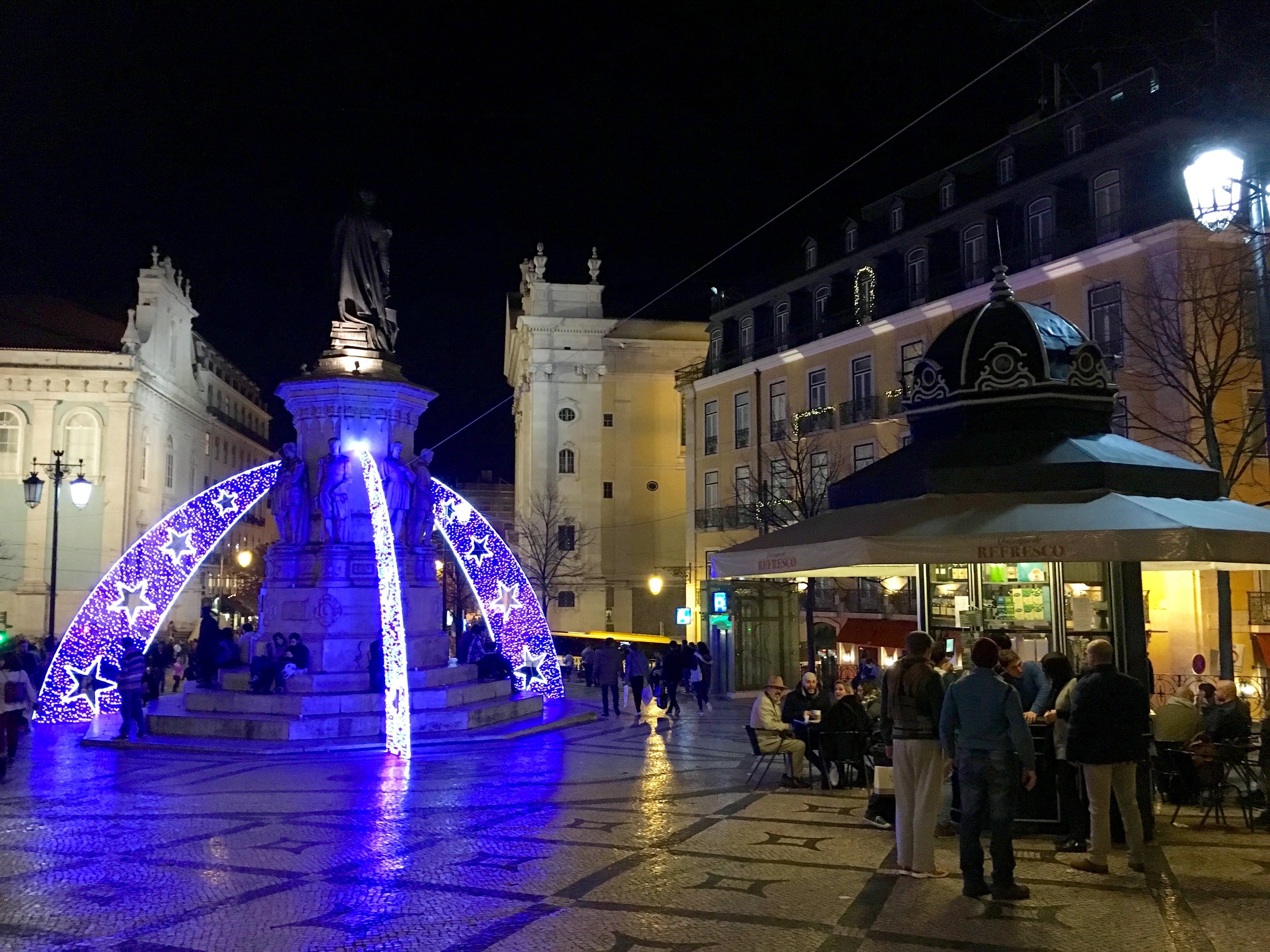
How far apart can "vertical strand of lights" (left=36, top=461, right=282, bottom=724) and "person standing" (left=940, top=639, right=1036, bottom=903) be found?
49.5 feet

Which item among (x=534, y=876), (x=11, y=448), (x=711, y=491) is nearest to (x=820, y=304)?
(x=711, y=491)

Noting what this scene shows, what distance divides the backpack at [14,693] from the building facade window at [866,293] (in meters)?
26.3

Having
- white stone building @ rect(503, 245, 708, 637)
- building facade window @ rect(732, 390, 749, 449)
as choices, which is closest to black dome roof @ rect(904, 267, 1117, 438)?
building facade window @ rect(732, 390, 749, 449)

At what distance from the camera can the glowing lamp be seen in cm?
987

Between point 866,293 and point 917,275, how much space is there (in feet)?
6.94

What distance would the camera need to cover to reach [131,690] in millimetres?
16359

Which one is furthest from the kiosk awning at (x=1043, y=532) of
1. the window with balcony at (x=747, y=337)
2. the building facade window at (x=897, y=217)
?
the window with balcony at (x=747, y=337)

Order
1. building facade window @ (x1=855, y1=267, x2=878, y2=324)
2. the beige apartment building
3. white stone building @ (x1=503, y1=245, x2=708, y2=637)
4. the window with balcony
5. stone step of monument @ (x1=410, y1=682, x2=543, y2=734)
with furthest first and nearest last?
white stone building @ (x1=503, y1=245, x2=708, y2=637)
the window with balcony
building facade window @ (x1=855, y1=267, x2=878, y2=324)
the beige apartment building
stone step of monument @ (x1=410, y1=682, x2=543, y2=734)

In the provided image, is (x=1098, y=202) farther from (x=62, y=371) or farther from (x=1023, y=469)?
(x=62, y=371)

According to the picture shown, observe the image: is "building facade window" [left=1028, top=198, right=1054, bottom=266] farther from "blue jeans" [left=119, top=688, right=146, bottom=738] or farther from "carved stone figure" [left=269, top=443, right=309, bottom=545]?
"blue jeans" [left=119, top=688, right=146, bottom=738]

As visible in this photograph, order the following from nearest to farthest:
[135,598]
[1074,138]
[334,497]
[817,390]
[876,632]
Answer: [334,497] < [135,598] < [1074,138] < [876,632] < [817,390]

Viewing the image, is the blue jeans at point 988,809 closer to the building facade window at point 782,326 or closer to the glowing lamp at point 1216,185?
the glowing lamp at point 1216,185

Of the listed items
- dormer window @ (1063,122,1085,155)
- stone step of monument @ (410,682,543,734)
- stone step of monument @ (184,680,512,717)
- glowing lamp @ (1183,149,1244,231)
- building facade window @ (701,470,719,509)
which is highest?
dormer window @ (1063,122,1085,155)

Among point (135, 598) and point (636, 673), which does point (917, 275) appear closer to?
point (636, 673)
